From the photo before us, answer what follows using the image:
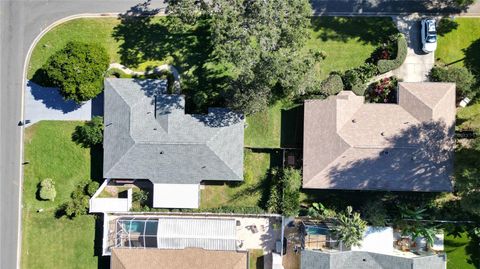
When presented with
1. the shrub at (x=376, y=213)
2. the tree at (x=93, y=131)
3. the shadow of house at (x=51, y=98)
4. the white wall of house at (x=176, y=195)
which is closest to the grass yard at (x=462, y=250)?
the shrub at (x=376, y=213)

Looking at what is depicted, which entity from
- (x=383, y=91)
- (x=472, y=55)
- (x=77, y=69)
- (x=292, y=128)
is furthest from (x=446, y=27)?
(x=77, y=69)

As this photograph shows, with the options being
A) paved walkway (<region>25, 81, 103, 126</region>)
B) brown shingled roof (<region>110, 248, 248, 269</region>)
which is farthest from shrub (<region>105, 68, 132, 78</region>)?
brown shingled roof (<region>110, 248, 248, 269</region>)

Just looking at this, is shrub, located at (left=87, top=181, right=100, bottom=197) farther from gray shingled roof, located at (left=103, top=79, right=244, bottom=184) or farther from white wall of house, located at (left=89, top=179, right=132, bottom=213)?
gray shingled roof, located at (left=103, top=79, right=244, bottom=184)

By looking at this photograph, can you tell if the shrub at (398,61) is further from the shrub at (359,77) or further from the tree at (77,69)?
the tree at (77,69)

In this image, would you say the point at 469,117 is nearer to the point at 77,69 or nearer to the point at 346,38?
the point at 346,38

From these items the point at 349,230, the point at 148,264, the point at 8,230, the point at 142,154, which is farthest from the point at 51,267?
the point at 349,230

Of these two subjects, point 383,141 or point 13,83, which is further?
point 13,83
